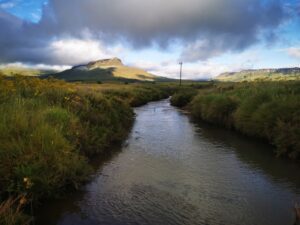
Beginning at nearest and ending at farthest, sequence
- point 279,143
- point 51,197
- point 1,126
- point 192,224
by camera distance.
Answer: point 192,224
point 51,197
point 1,126
point 279,143

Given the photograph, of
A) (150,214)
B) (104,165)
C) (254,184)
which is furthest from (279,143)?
(150,214)

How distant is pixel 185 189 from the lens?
9.16m

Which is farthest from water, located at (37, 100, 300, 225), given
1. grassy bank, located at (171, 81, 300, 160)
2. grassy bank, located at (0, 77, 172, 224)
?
grassy bank, located at (171, 81, 300, 160)

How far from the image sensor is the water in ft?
24.1

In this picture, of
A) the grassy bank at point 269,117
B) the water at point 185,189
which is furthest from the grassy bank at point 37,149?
the grassy bank at point 269,117

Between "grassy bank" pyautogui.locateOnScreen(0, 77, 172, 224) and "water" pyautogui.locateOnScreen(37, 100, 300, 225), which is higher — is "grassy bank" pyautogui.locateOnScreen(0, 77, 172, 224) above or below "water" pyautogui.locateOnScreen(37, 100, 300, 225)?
above

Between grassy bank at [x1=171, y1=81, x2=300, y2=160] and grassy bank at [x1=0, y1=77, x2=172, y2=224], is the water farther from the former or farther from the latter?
grassy bank at [x1=171, y1=81, x2=300, y2=160]

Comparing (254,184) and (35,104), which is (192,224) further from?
(35,104)

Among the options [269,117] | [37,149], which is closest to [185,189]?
[37,149]

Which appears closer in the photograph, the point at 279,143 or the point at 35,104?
the point at 35,104

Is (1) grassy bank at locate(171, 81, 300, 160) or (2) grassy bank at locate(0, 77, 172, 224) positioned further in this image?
(1) grassy bank at locate(171, 81, 300, 160)

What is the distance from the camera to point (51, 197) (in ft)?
25.8

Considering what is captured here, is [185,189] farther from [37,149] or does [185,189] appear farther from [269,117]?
[269,117]

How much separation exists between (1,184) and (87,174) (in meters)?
2.63
